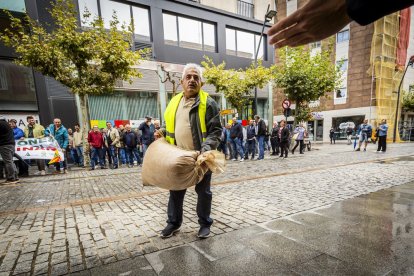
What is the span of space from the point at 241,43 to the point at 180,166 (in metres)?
18.3

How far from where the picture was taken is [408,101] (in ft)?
79.5

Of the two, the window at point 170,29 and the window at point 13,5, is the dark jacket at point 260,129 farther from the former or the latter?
the window at point 13,5

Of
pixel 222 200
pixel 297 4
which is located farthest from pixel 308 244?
pixel 297 4

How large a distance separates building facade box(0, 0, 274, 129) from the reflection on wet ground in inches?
466

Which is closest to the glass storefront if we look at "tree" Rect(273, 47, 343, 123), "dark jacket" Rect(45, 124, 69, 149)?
"dark jacket" Rect(45, 124, 69, 149)

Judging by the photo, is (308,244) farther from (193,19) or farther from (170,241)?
(193,19)

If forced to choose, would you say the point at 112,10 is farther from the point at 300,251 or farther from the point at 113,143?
the point at 300,251

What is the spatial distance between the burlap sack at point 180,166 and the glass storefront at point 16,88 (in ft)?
38.8

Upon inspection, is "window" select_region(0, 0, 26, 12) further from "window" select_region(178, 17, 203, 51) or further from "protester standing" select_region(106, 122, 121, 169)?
"window" select_region(178, 17, 203, 51)

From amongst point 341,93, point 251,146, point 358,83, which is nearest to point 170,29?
point 251,146

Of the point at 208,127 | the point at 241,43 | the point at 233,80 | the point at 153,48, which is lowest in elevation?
the point at 208,127

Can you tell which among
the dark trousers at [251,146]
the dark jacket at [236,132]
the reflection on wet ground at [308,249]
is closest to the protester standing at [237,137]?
the dark jacket at [236,132]

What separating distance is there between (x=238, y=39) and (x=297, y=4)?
543 inches

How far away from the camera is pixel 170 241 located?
2.60 meters
